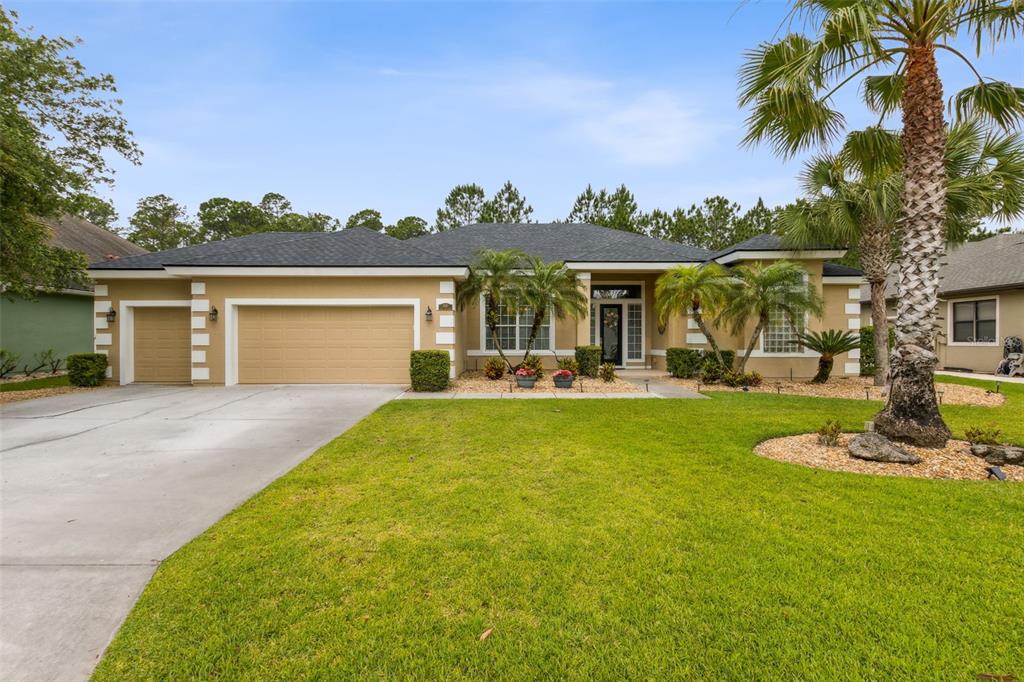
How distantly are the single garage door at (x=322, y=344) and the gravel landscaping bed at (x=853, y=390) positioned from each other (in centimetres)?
812

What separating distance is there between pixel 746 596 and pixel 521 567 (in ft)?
4.54

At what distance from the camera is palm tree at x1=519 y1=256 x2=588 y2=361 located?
11539 millimetres

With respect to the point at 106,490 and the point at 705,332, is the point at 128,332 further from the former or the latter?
the point at 705,332

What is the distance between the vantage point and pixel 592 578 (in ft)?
9.20

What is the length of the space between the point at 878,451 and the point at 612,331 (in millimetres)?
10307

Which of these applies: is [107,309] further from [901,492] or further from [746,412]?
[901,492]

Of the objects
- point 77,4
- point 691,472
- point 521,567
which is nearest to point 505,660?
point 521,567

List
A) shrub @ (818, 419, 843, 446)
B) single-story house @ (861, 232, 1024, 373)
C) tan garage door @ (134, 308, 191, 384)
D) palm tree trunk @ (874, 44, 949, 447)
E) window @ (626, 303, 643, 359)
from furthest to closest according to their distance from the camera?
window @ (626, 303, 643, 359) < single-story house @ (861, 232, 1024, 373) < tan garage door @ (134, 308, 191, 384) < shrub @ (818, 419, 843, 446) < palm tree trunk @ (874, 44, 949, 447)

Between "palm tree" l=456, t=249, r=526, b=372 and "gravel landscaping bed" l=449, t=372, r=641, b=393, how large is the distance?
212 cm

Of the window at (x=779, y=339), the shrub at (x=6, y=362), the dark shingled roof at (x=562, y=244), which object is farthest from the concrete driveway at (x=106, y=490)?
the window at (x=779, y=339)

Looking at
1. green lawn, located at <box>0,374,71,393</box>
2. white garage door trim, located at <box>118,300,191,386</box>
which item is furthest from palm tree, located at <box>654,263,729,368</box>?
green lawn, located at <box>0,374,71,393</box>

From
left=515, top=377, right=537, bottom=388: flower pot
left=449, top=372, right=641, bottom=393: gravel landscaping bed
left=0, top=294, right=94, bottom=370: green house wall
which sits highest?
left=0, top=294, right=94, bottom=370: green house wall

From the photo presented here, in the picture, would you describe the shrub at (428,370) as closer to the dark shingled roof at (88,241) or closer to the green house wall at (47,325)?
the green house wall at (47,325)

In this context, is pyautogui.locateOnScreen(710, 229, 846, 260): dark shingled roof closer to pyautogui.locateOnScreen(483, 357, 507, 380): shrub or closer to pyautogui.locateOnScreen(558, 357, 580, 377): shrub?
pyautogui.locateOnScreen(558, 357, 580, 377): shrub
